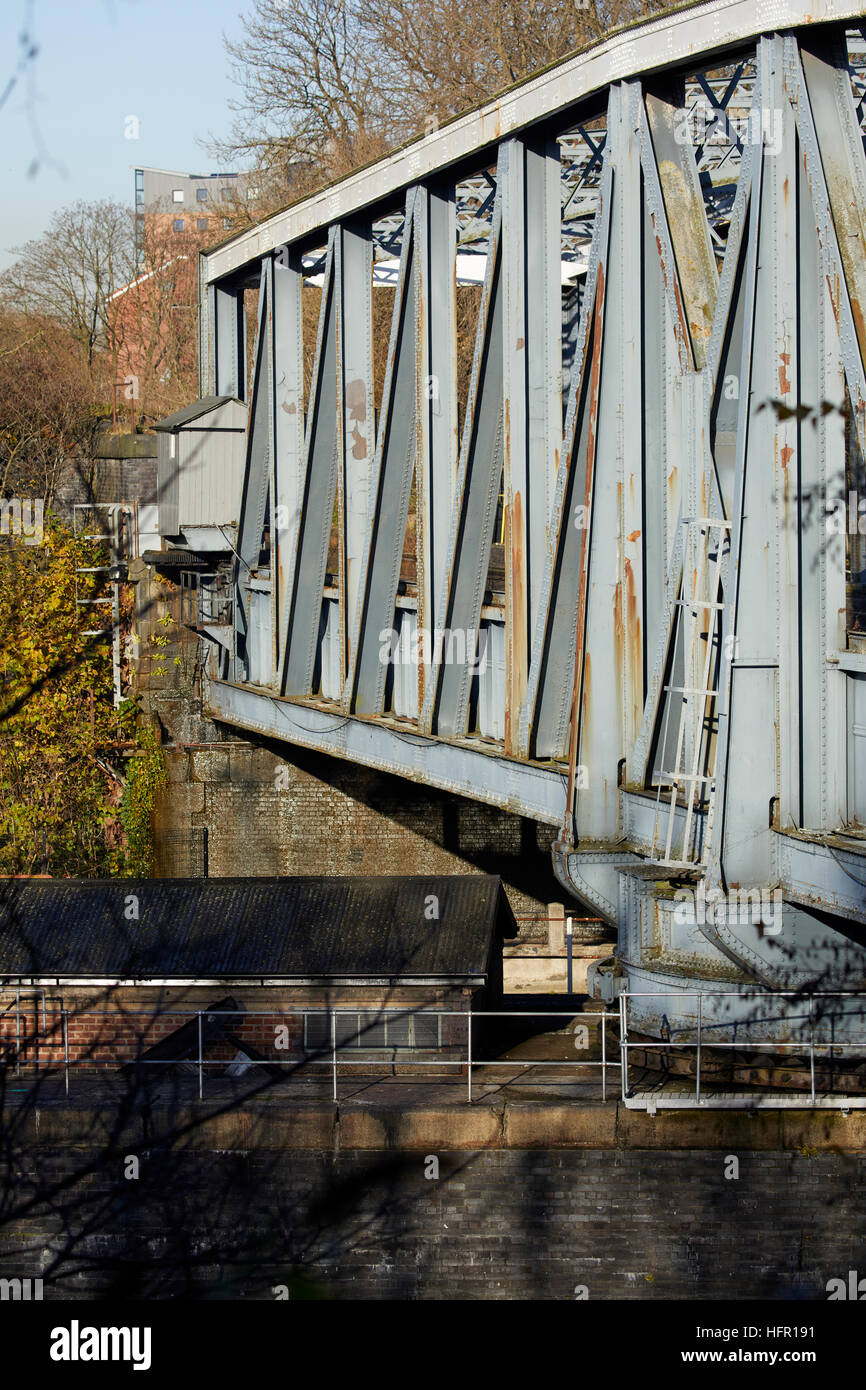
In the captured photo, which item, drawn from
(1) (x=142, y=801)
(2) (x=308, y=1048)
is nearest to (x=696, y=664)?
(2) (x=308, y=1048)

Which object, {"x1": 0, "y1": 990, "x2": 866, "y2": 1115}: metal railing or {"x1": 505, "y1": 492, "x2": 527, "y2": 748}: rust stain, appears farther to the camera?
{"x1": 505, "y1": 492, "x2": 527, "y2": 748}: rust stain

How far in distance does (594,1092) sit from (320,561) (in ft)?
33.4

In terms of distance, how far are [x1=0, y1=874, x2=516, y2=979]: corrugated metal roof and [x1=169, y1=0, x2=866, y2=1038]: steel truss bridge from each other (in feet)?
5.20

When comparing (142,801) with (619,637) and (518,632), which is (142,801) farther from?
(619,637)

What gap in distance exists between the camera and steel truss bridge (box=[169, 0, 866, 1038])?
12055mm

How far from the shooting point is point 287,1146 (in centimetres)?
1402

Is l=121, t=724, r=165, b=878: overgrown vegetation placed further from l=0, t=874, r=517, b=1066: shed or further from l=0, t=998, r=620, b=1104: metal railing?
l=0, t=998, r=620, b=1104: metal railing

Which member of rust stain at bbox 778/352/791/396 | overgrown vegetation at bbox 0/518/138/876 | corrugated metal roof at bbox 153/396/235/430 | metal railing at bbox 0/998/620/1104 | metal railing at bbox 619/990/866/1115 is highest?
corrugated metal roof at bbox 153/396/235/430

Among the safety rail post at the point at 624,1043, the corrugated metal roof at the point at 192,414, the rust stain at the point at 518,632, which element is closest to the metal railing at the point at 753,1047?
the safety rail post at the point at 624,1043

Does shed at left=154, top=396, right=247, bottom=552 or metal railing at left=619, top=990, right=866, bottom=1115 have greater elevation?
shed at left=154, top=396, right=247, bottom=552

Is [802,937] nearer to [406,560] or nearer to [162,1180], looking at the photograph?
[162,1180]

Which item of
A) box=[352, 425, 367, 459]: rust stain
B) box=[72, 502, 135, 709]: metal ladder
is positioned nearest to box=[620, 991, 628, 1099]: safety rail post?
box=[352, 425, 367, 459]: rust stain

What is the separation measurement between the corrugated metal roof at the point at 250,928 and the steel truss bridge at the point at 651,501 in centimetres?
159

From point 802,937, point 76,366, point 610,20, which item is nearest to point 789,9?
point 802,937
